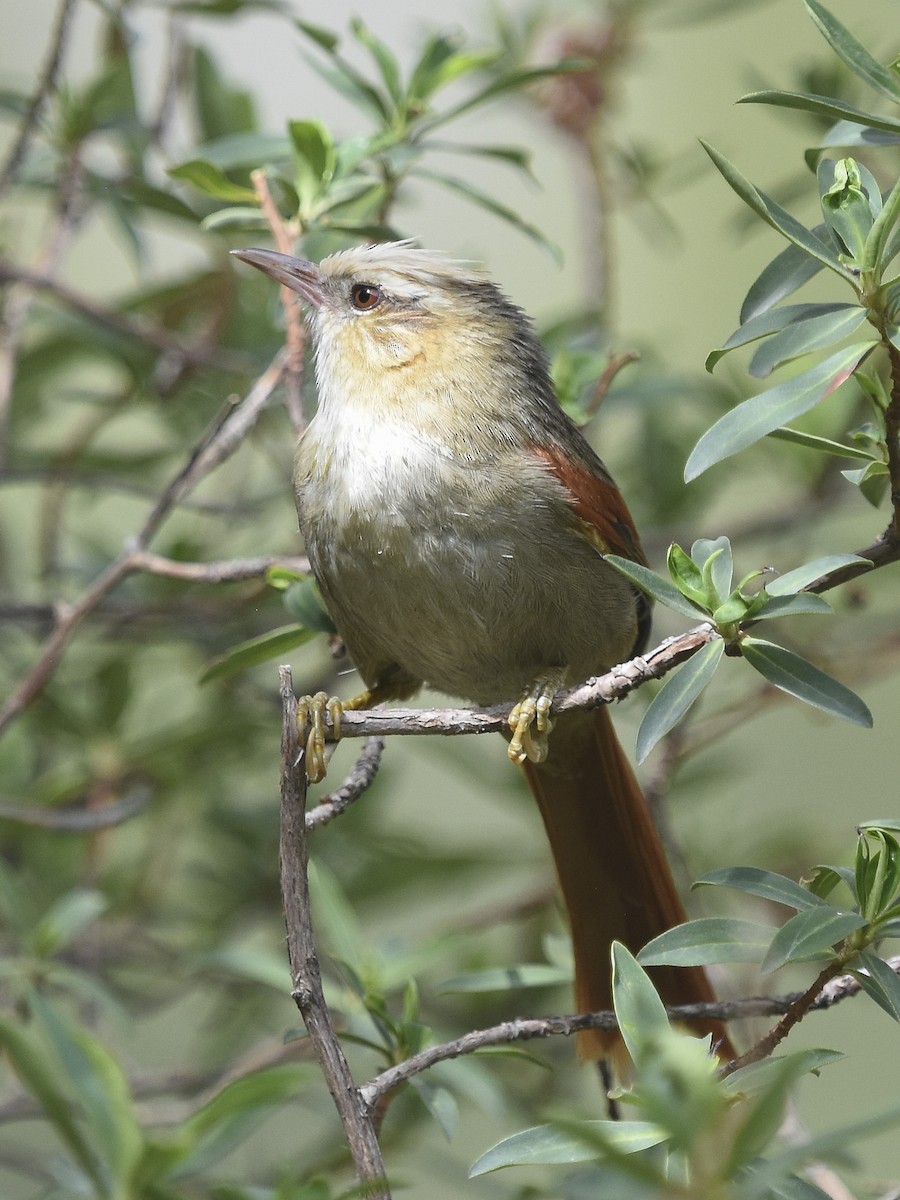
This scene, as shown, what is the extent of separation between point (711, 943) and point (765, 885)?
0.11 m

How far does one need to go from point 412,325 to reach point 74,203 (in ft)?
3.25

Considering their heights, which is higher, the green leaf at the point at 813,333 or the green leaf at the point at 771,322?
the green leaf at the point at 771,322

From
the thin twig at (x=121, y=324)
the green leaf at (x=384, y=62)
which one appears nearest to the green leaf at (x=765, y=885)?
the green leaf at (x=384, y=62)

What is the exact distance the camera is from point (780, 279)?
80.7 inches

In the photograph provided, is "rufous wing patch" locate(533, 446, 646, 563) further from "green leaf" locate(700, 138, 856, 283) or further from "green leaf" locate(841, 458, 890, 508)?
"green leaf" locate(700, 138, 856, 283)

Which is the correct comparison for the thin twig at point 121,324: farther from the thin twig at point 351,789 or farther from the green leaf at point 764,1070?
the green leaf at point 764,1070

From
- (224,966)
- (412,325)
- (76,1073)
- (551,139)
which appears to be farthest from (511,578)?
(551,139)

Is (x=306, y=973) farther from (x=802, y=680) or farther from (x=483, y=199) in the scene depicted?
(x=483, y=199)

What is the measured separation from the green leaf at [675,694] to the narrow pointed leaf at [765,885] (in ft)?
0.67

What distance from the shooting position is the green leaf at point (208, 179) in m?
2.63

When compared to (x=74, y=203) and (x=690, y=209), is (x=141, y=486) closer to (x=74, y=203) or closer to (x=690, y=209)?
(x=74, y=203)

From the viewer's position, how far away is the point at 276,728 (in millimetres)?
3525

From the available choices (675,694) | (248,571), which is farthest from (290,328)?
(675,694)

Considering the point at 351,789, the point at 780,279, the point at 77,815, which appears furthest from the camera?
the point at 77,815
